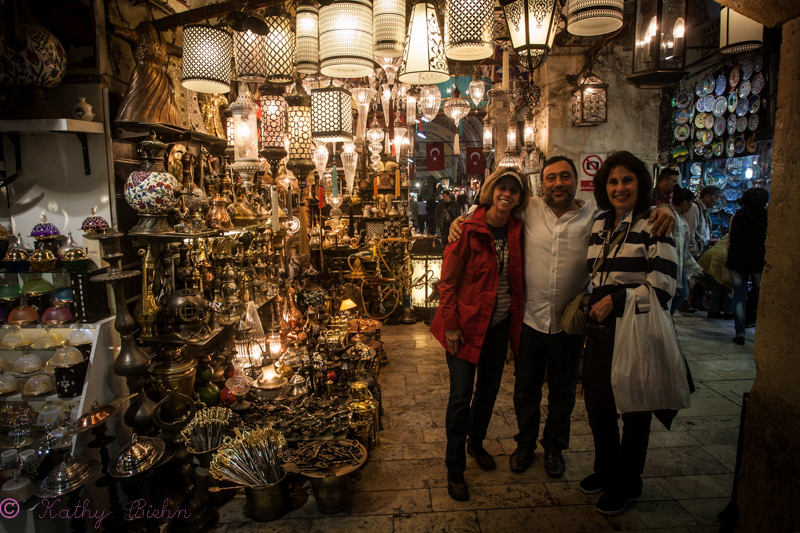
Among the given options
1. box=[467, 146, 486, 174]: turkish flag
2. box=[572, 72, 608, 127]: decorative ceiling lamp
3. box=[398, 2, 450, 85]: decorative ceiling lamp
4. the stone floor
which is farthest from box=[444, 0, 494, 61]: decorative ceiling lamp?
box=[467, 146, 486, 174]: turkish flag

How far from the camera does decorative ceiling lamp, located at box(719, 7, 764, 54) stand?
389 cm

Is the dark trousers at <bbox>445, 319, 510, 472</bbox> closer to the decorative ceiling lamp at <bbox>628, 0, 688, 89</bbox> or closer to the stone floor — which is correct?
the stone floor

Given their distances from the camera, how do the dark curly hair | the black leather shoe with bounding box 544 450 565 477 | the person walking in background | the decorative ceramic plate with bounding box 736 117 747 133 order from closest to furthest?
the dark curly hair
the black leather shoe with bounding box 544 450 565 477
the person walking in background
the decorative ceramic plate with bounding box 736 117 747 133

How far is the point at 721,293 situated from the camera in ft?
19.8

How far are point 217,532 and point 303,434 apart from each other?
0.63 m

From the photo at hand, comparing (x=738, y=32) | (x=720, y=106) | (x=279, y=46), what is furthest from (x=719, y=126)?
(x=279, y=46)

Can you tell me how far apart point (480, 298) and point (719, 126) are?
773cm

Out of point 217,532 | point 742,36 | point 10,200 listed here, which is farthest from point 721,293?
point 10,200

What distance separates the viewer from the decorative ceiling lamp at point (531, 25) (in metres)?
2.59

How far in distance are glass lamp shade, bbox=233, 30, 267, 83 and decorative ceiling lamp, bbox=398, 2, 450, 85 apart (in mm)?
845

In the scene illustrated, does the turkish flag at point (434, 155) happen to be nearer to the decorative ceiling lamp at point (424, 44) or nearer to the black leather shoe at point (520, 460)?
the decorative ceiling lamp at point (424, 44)

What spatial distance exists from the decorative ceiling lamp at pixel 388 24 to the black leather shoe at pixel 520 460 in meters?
2.46

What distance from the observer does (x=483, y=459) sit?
105 inches

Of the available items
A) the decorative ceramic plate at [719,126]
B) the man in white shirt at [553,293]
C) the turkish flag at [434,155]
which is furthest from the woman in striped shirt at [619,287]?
the turkish flag at [434,155]
